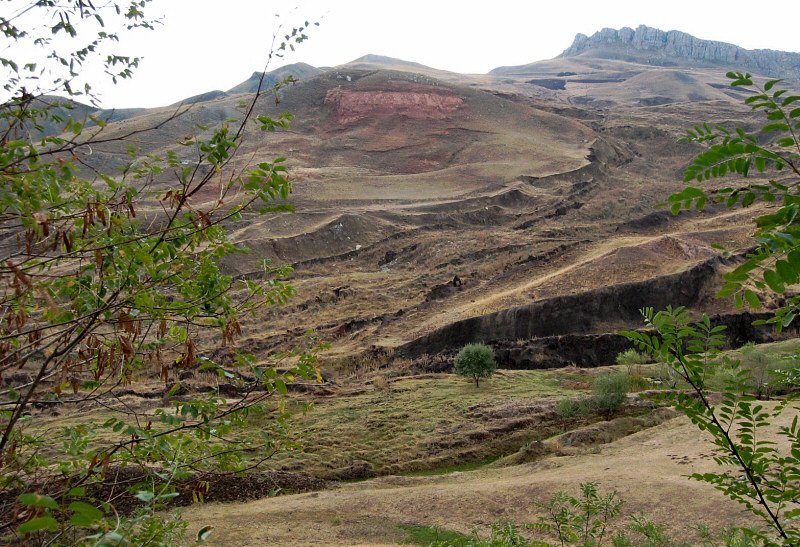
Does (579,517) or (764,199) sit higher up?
(764,199)

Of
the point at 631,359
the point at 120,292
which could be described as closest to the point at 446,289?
the point at 631,359

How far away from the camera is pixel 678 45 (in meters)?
141

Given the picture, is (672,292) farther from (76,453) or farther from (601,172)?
(601,172)

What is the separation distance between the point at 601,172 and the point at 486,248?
22822 millimetres

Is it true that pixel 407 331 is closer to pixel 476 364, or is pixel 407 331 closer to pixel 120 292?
pixel 476 364

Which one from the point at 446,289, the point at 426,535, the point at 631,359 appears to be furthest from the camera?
the point at 446,289

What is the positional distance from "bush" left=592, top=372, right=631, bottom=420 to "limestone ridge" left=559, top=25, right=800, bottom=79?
13086 cm

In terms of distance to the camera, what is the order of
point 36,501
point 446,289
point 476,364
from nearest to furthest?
point 36,501
point 476,364
point 446,289

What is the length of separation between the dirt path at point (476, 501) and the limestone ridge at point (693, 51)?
135422 mm

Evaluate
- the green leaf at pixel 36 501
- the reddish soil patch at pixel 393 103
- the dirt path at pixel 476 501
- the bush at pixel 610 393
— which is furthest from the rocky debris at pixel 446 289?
the reddish soil patch at pixel 393 103

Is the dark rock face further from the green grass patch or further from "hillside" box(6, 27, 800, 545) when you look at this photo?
the green grass patch

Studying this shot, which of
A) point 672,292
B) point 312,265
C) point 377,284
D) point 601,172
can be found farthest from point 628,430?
point 601,172

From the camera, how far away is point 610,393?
15812 mm

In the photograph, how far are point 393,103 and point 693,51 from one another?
10624 cm
